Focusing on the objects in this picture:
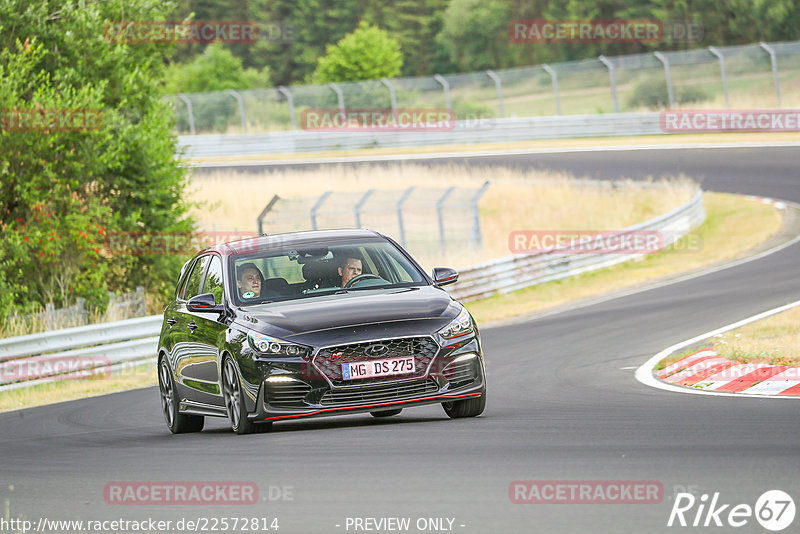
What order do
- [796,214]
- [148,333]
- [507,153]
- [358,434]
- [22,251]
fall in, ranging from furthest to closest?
[507,153] → [796,214] → [22,251] → [148,333] → [358,434]

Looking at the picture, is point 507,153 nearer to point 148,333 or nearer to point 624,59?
point 624,59

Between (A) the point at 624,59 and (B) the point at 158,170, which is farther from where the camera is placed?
(A) the point at 624,59

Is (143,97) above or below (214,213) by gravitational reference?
above

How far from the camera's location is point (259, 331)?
9.30m

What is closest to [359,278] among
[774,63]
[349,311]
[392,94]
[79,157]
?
[349,311]

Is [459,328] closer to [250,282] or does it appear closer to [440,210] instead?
[250,282]

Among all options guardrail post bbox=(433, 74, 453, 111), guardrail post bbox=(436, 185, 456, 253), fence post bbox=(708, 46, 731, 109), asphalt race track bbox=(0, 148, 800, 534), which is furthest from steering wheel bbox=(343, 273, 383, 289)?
guardrail post bbox=(433, 74, 453, 111)

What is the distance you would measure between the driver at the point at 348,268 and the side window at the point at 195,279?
1.42m

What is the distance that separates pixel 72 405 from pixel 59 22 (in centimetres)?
1013

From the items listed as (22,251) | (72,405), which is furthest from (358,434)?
(22,251)

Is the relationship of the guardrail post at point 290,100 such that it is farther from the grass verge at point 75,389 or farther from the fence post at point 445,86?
the grass verge at point 75,389

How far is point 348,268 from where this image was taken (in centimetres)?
1043

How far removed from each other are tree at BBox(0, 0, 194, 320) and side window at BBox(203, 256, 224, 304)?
10331 mm

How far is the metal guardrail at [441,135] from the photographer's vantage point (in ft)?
153
